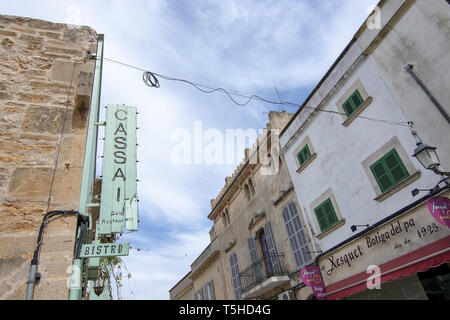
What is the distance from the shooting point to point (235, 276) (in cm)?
1584

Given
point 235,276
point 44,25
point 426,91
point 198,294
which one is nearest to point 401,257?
point 426,91

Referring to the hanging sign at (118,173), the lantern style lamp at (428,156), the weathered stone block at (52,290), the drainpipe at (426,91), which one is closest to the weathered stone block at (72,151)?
the hanging sign at (118,173)

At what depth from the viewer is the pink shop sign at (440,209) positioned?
19.7 ft

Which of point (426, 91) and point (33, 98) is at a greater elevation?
point (426, 91)

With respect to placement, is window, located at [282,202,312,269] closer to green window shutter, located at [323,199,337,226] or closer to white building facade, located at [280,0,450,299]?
white building facade, located at [280,0,450,299]

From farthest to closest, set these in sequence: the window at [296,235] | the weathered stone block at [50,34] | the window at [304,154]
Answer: the window at [304,154]
the window at [296,235]
the weathered stone block at [50,34]

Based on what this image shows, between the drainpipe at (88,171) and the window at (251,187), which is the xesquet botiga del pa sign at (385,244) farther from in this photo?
the drainpipe at (88,171)

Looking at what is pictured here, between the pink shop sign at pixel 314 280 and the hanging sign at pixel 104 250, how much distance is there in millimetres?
8065

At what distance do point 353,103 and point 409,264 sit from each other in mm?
4829

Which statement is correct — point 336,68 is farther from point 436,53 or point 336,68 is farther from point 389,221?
point 389,221

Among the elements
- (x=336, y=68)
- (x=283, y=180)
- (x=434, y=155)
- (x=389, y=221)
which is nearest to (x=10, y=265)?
(x=434, y=155)

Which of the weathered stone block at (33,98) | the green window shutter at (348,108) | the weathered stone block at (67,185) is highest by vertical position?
the green window shutter at (348,108)

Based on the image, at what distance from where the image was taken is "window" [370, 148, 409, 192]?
7.93m

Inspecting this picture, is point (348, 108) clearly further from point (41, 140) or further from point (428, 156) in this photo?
point (41, 140)
